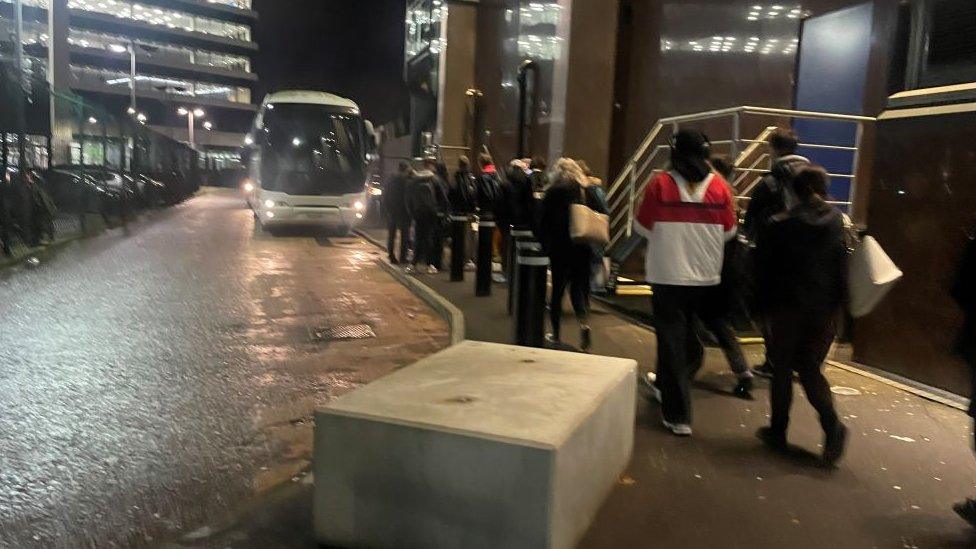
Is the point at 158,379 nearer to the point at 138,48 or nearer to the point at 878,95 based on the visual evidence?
the point at 878,95

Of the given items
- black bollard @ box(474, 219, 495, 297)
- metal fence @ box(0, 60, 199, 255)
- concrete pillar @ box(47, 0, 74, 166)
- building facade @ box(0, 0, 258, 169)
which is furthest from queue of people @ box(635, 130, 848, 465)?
building facade @ box(0, 0, 258, 169)

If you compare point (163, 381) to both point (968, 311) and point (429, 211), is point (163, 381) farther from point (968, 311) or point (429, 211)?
point (429, 211)

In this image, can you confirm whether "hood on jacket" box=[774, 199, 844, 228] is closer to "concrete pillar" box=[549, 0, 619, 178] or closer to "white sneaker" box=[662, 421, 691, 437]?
"white sneaker" box=[662, 421, 691, 437]

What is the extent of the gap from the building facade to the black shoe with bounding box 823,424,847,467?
78523 millimetres

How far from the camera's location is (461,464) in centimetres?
328

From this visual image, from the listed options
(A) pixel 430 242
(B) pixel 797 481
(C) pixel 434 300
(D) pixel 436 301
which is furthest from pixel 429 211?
(B) pixel 797 481

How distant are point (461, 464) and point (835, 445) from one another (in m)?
2.62

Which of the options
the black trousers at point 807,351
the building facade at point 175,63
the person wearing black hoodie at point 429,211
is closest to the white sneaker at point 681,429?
the black trousers at point 807,351

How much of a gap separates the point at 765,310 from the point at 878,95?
7.00 meters

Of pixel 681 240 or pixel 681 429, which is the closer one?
pixel 681 240

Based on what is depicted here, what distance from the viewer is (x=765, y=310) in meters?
4.88

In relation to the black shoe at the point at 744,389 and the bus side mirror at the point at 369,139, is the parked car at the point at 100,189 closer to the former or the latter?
the bus side mirror at the point at 369,139

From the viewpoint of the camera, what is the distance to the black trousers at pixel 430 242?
43.8 feet

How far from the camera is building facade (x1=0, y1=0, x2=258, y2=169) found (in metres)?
84.3
